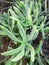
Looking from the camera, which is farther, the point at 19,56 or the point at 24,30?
the point at 24,30

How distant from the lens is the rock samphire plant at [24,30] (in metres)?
1.00

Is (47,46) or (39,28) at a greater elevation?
(39,28)

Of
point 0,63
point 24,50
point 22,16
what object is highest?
point 22,16

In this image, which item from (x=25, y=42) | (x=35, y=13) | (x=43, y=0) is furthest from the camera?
(x=43, y=0)

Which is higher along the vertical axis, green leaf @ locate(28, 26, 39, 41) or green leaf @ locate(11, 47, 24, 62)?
green leaf @ locate(28, 26, 39, 41)

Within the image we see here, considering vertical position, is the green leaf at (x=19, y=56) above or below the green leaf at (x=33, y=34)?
below

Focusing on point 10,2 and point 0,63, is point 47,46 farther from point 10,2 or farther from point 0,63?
point 10,2

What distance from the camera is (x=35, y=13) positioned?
1.11 metres

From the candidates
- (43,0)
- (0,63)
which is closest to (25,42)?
(0,63)

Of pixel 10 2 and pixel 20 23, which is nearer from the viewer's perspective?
pixel 20 23

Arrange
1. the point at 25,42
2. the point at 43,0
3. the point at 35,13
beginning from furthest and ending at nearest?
the point at 43,0 < the point at 35,13 < the point at 25,42

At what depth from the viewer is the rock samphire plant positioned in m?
1.00

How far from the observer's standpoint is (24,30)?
1064mm

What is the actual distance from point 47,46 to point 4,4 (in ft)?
1.36
